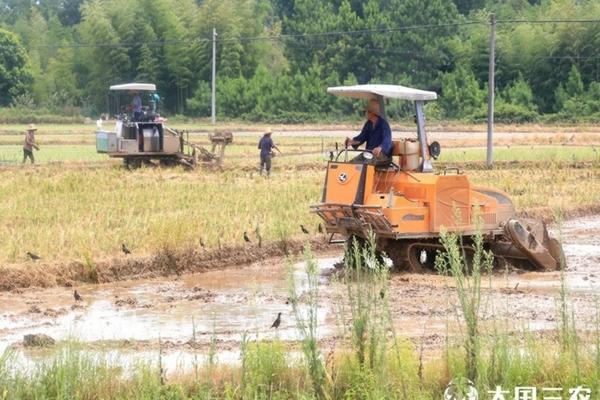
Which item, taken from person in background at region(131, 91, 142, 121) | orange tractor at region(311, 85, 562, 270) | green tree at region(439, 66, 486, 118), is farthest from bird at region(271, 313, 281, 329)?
green tree at region(439, 66, 486, 118)

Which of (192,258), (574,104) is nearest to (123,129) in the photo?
(192,258)

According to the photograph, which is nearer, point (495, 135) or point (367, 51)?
point (495, 135)

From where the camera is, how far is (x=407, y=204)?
13.0 metres

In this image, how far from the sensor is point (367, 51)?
63.3m

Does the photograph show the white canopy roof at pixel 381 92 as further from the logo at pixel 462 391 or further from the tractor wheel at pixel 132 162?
the tractor wheel at pixel 132 162

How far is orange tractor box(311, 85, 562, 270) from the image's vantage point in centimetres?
1292

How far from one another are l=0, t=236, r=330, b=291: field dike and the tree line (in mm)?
40506

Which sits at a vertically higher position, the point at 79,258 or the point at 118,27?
the point at 118,27

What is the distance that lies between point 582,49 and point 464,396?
51.8 m

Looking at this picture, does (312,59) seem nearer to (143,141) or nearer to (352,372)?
(143,141)

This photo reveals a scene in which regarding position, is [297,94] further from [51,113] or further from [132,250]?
[132,250]

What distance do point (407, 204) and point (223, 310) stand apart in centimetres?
266

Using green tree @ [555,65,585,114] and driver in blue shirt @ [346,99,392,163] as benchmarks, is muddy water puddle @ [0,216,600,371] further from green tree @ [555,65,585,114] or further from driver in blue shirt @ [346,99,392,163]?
green tree @ [555,65,585,114]

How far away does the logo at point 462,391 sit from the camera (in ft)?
22.6
